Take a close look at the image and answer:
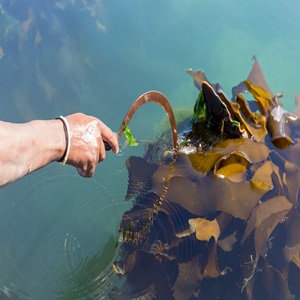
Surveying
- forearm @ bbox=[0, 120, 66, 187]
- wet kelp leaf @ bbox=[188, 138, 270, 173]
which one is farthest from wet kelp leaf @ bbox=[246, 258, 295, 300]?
forearm @ bbox=[0, 120, 66, 187]

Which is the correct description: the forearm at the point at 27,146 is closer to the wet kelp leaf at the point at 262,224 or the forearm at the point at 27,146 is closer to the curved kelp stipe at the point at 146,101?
the curved kelp stipe at the point at 146,101

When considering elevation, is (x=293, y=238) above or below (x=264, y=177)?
below

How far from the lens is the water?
1.70 metres

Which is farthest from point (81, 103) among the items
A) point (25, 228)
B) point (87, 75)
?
point (25, 228)

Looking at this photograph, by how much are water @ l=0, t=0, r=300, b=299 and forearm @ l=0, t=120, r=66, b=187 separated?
2.52 ft

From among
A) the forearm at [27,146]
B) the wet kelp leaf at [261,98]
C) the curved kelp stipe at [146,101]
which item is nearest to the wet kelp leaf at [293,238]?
the wet kelp leaf at [261,98]

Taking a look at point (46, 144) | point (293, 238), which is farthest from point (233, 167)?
point (46, 144)

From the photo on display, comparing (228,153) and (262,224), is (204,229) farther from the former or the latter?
(228,153)

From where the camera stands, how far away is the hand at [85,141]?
111 cm

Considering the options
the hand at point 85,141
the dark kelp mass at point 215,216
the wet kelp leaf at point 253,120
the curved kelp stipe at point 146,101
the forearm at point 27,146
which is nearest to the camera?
the forearm at point 27,146

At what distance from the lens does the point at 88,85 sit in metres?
2.25

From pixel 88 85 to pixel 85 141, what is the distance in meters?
1.20

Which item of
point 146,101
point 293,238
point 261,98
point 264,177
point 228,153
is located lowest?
point 293,238

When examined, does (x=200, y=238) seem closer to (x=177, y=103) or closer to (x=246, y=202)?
(x=246, y=202)
